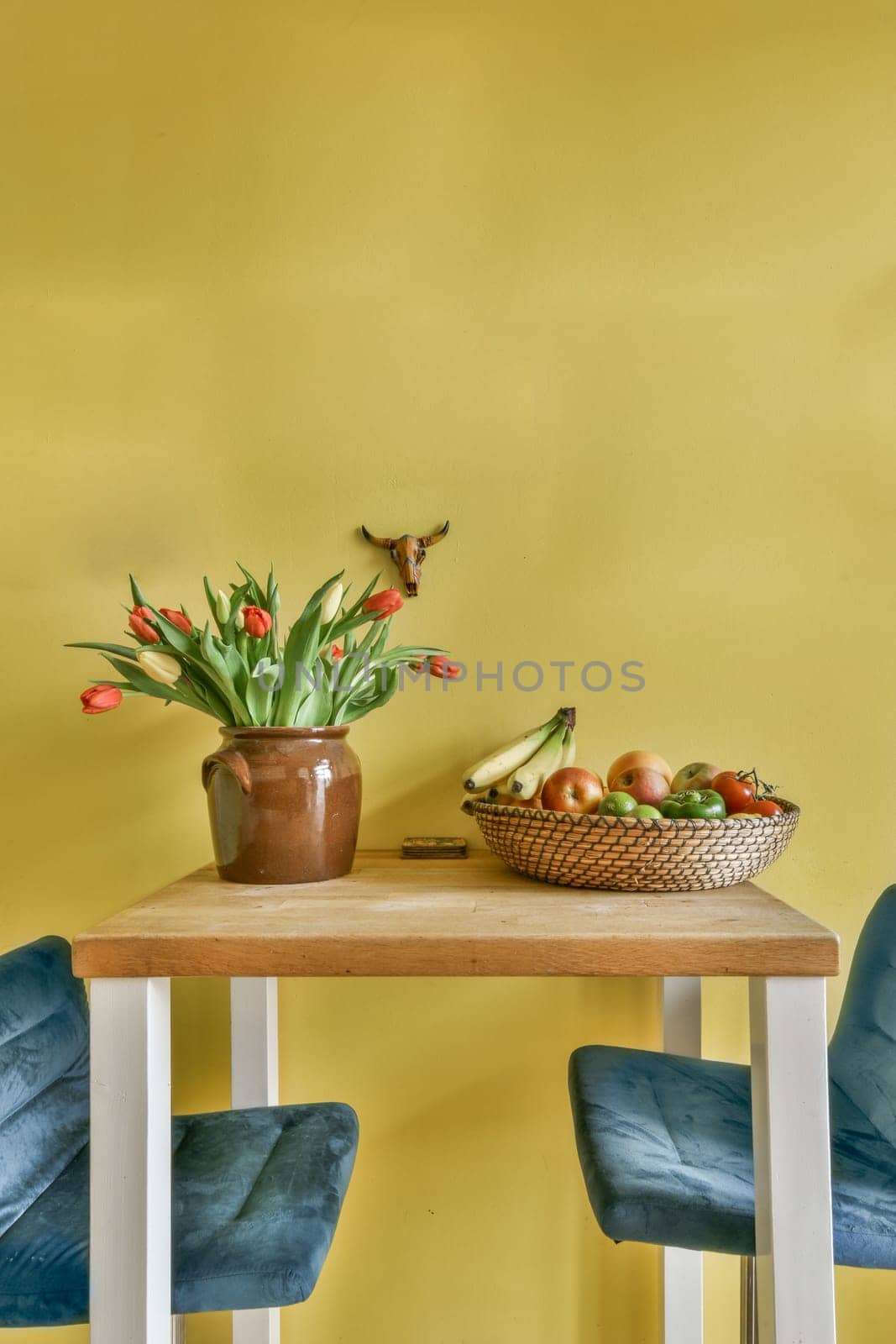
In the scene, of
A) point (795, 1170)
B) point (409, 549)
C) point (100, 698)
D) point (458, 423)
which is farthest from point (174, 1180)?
point (458, 423)

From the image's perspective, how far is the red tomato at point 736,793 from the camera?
1.21m

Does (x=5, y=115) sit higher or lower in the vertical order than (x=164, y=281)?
higher

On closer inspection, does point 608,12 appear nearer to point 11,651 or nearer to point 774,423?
point 774,423

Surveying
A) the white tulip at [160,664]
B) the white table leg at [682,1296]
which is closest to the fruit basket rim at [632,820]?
the white table leg at [682,1296]

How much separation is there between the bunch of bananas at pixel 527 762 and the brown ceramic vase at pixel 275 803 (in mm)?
223

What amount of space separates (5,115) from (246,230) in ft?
1.48

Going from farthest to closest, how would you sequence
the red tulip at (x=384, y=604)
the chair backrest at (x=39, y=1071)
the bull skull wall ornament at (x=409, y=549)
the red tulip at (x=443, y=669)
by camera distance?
1. the bull skull wall ornament at (x=409, y=549)
2. the red tulip at (x=443, y=669)
3. the red tulip at (x=384, y=604)
4. the chair backrest at (x=39, y=1071)

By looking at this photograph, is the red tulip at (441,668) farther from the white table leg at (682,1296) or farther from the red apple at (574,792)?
the white table leg at (682,1296)

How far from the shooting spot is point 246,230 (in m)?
1.53

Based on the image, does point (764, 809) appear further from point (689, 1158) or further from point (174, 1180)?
point (174, 1180)

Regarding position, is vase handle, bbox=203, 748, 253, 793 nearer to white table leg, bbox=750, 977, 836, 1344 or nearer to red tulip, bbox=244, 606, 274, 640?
red tulip, bbox=244, 606, 274, 640

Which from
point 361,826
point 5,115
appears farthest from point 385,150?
point 361,826

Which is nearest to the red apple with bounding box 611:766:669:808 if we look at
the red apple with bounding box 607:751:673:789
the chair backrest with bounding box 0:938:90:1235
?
the red apple with bounding box 607:751:673:789

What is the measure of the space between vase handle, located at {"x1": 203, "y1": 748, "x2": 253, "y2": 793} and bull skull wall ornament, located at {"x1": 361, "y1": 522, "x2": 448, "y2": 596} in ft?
1.43
